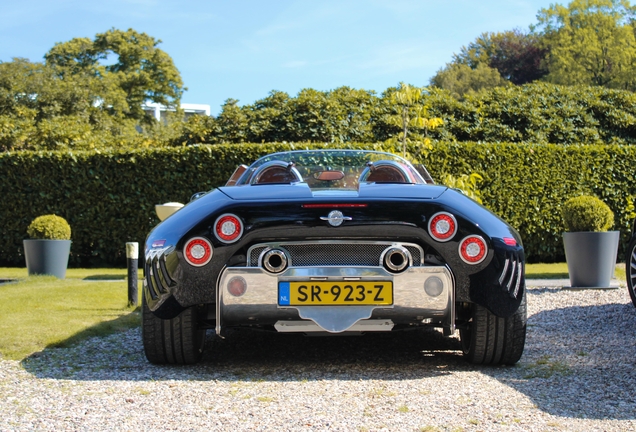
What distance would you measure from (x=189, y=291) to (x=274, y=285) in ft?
1.51

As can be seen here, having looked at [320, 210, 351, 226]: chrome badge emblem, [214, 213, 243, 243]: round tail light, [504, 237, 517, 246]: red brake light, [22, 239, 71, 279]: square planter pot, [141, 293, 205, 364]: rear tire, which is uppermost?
[320, 210, 351, 226]: chrome badge emblem

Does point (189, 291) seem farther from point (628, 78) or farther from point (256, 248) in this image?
point (628, 78)

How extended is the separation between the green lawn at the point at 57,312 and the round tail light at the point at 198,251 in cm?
160

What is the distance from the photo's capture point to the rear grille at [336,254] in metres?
4.08

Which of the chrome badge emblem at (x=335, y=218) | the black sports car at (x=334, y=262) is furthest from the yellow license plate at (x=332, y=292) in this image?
the chrome badge emblem at (x=335, y=218)

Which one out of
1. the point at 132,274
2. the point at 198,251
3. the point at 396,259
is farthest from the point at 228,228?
the point at 132,274

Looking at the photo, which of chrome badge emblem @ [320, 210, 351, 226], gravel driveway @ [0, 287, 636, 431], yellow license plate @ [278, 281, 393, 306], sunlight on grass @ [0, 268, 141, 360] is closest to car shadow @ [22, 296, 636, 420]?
gravel driveway @ [0, 287, 636, 431]

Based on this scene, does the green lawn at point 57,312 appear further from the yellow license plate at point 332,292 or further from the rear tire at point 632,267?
the rear tire at point 632,267

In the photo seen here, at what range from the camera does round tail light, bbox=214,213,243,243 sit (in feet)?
13.1

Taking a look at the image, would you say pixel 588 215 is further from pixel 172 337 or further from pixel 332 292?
pixel 172 337

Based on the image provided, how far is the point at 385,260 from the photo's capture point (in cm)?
401

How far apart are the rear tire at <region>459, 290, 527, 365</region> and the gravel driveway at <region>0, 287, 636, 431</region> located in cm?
8

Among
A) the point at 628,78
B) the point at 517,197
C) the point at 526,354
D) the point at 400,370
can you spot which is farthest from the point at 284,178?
the point at 628,78

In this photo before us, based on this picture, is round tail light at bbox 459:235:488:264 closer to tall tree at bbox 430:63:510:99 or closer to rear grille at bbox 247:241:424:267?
rear grille at bbox 247:241:424:267
